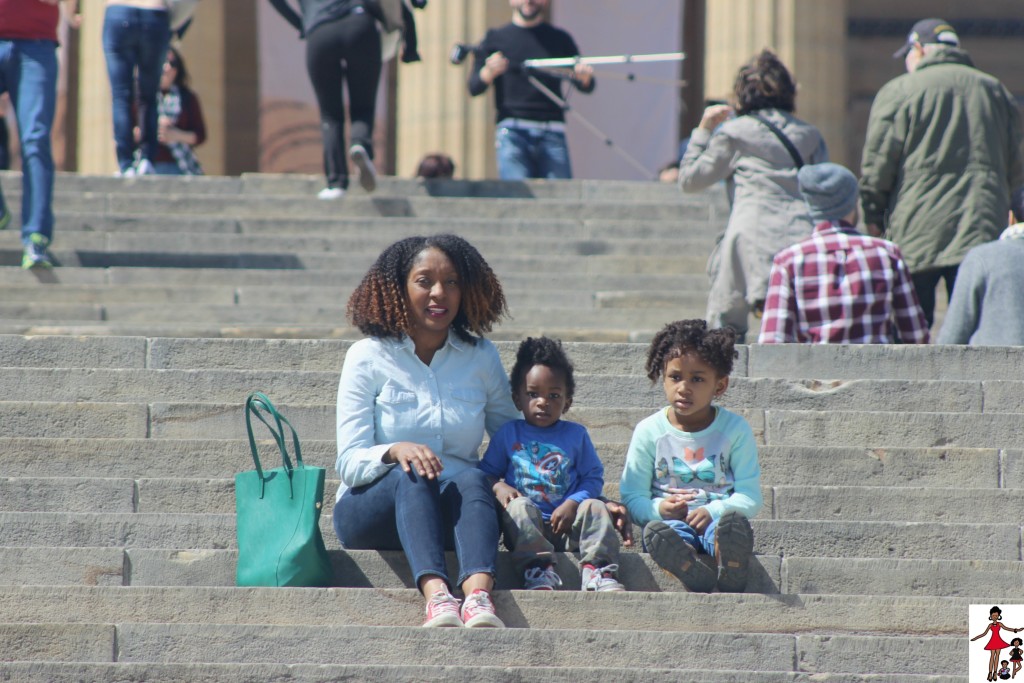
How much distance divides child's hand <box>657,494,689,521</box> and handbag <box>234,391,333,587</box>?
108 centimetres

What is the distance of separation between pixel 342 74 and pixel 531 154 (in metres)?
1.49

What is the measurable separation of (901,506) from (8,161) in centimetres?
1156

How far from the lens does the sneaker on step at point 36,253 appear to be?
31.3ft

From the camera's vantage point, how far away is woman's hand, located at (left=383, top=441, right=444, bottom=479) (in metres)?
5.56

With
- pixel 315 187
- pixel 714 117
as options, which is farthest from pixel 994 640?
pixel 315 187

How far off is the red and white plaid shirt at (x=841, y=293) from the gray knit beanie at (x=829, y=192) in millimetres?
59

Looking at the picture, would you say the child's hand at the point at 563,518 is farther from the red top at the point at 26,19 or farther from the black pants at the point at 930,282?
the red top at the point at 26,19

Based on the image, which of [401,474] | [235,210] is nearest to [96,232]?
[235,210]

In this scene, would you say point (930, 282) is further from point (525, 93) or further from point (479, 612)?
point (479, 612)

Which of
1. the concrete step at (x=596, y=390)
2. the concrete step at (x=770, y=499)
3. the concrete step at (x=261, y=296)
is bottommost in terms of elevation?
the concrete step at (x=770, y=499)

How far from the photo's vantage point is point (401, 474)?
561cm

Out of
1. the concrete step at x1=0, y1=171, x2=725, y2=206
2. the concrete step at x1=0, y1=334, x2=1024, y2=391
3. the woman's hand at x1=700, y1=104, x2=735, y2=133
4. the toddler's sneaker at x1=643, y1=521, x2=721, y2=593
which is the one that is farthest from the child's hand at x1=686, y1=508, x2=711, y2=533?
the concrete step at x1=0, y1=171, x2=725, y2=206

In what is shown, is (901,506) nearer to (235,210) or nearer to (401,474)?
(401,474)

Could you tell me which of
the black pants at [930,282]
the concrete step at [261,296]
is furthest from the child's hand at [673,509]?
the concrete step at [261,296]
